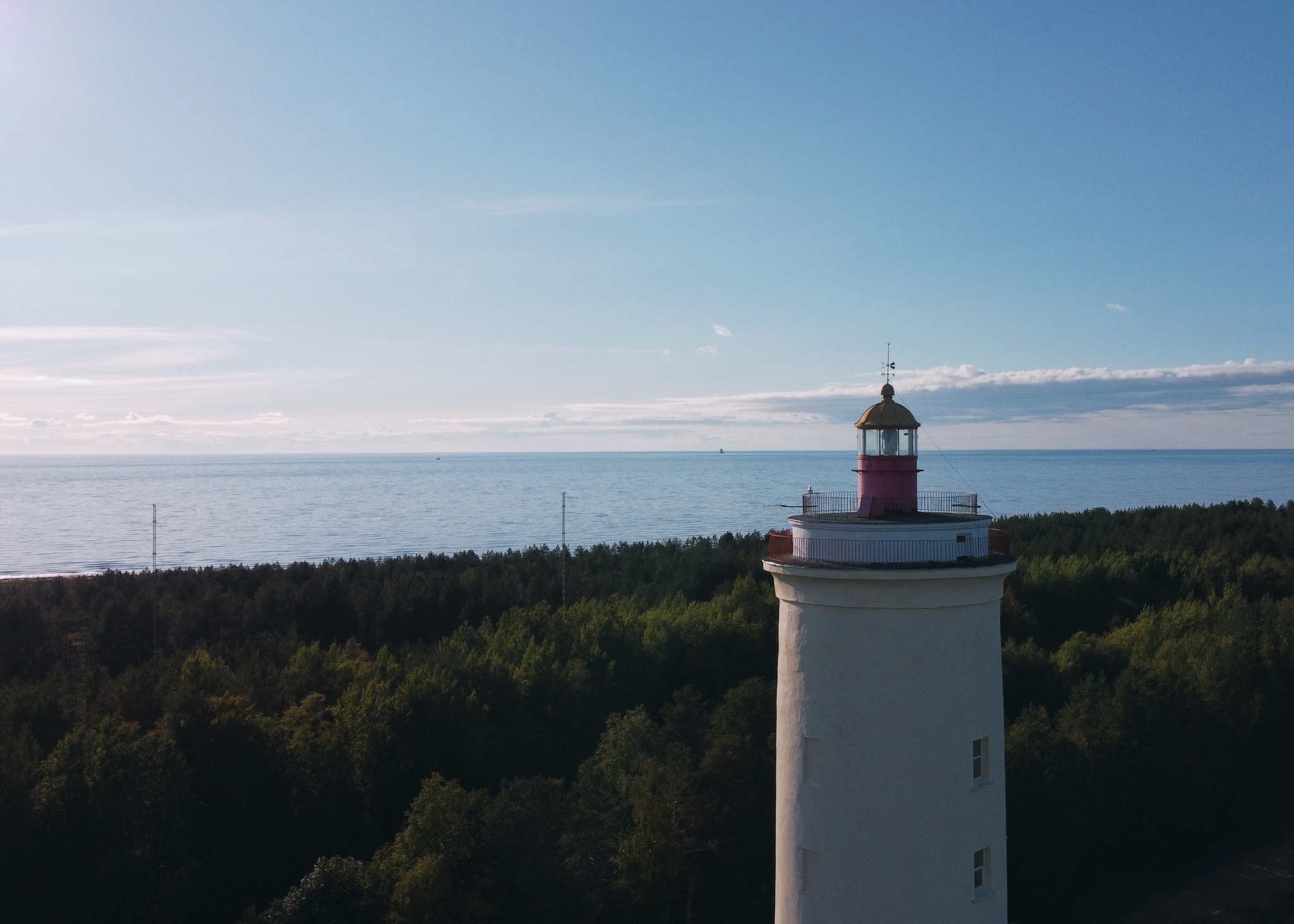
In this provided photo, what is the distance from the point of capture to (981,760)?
11.1 meters

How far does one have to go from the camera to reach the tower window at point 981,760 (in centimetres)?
1101

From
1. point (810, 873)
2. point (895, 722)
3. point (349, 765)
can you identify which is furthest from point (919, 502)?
point (349, 765)

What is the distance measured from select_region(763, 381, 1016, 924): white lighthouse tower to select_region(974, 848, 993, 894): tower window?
0.7 inches

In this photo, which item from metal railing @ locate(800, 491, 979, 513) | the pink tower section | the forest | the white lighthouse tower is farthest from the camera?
the forest

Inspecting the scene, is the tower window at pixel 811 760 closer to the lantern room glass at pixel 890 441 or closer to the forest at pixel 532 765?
the lantern room glass at pixel 890 441

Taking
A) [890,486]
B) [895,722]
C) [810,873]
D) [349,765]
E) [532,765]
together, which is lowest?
[532,765]

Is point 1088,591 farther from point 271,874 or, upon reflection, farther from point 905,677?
point 905,677

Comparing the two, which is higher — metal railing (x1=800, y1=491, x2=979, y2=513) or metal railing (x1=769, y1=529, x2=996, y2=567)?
metal railing (x1=800, y1=491, x2=979, y2=513)

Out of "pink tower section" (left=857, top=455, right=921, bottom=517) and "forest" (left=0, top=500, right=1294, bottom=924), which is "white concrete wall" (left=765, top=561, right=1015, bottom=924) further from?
"forest" (left=0, top=500, right=1294, bottom=924)

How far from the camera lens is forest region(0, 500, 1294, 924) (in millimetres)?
21328

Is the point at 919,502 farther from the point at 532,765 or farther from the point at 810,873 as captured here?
the point at 532,765

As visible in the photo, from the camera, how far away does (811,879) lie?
11109 mm

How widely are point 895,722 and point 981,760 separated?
4.32 feet

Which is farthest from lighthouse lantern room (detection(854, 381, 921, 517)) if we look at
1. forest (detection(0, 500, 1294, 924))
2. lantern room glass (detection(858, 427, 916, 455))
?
forest (detection(0, 500, 1294, 924))
